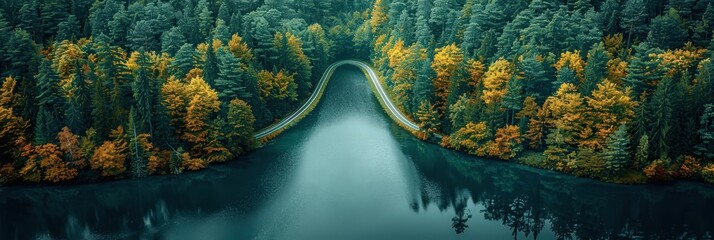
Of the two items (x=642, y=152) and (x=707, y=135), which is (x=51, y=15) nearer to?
(x=642, y=152)

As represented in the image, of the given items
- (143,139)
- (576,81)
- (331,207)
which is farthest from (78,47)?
(576,81)

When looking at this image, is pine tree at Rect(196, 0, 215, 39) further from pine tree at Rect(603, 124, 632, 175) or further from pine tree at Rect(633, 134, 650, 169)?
pine tree at Rect(633, 134, 650, 169)

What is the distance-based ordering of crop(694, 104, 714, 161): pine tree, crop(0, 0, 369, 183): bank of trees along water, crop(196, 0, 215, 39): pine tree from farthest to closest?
1. crop(196, 0, 215, 39): pine tree
2. crop(0, 0, 369, 183): bank of trees along water
3. crop(694, 104, 714, 161): pine tree

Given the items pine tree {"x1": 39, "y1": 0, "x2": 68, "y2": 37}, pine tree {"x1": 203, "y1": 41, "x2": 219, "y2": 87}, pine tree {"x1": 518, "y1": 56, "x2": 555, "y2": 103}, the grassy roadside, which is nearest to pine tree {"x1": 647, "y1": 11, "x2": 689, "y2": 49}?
pine tree {"x1": 518, "y1": 56, "x2": 555, "y2": 103}

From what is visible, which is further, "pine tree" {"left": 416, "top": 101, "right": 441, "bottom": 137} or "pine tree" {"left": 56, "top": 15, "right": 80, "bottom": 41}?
"pine tree" {"left": 56, "top": 15, "right": 80, "bottom": 41}

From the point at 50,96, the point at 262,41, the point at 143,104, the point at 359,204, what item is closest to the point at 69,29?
the point at 50,96

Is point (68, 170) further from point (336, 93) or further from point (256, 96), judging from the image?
point (336, 93)
